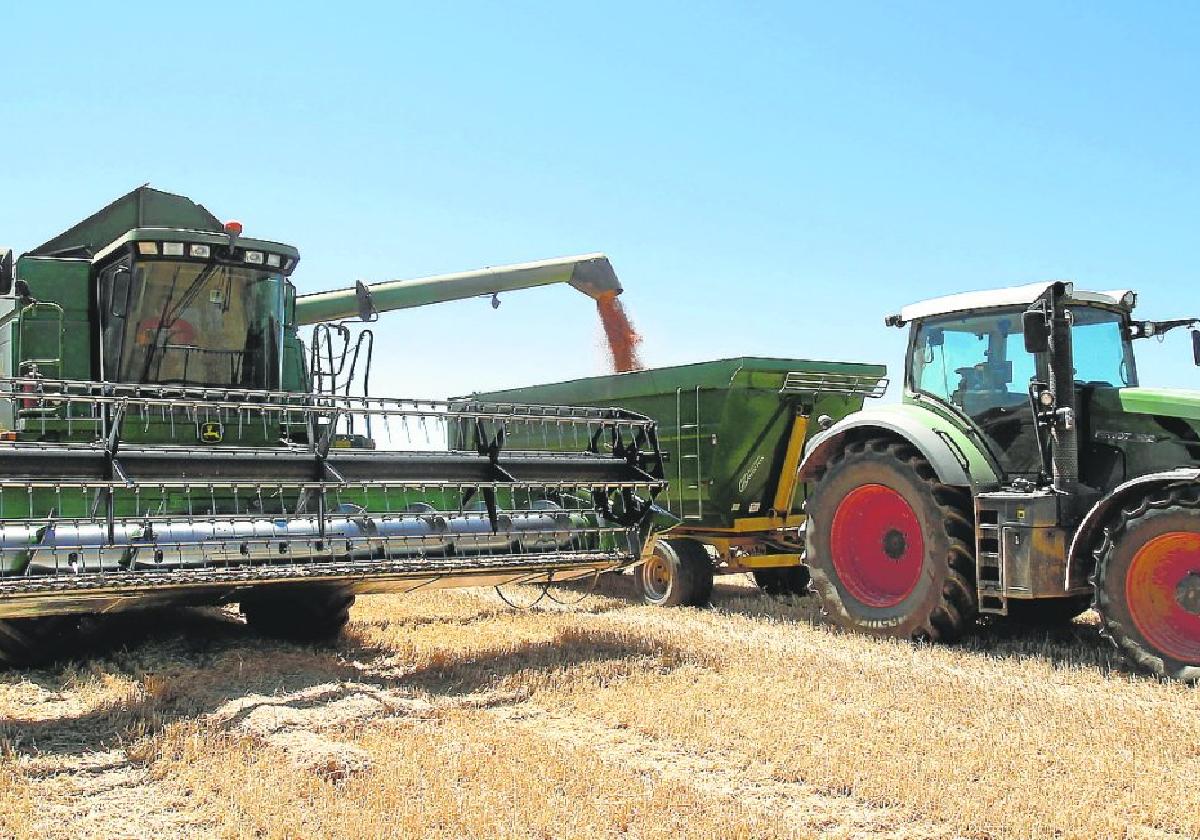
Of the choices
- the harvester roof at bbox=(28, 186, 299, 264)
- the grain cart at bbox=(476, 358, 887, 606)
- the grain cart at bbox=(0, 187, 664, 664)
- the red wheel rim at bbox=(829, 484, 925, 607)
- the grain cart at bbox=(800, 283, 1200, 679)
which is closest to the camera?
the grain cart at bbox=(0, 187, 664, 664)

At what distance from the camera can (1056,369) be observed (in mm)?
6000

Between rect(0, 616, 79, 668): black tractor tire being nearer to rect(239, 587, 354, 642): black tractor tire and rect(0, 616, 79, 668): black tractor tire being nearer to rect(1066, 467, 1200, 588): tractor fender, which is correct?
rect(239, 587, 354, 642): black tractor tire

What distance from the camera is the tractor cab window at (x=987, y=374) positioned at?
20.7ft

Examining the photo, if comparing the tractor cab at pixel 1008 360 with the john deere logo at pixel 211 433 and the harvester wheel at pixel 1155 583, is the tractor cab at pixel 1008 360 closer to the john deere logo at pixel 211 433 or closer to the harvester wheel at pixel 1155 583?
the harvester wheel at pixel 1155 583

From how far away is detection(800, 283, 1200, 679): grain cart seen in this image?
17.6ft

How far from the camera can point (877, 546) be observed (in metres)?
6.83

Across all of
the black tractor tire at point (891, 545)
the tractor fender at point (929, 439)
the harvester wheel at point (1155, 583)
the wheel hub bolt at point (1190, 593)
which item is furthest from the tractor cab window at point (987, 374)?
the wheel hub bolt at point (1190, 593)

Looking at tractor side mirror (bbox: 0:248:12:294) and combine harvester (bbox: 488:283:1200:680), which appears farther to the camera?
tractor side mirror (bbox: 0:248:12:294)

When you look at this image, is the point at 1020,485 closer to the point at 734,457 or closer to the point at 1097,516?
the point at 1097,516

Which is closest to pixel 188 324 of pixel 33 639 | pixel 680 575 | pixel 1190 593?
pixel 33 639

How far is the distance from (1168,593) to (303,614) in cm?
461

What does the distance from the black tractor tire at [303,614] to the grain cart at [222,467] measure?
0.02 metres

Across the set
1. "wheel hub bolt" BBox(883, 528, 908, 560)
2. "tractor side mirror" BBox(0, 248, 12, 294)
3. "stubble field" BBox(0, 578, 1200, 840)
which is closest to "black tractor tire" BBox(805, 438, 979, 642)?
"wheel hub bolt" BBox(883, 528, 908, 560)

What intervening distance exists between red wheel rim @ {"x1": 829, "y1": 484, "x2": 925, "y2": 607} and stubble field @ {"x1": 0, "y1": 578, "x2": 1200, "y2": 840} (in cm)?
50
